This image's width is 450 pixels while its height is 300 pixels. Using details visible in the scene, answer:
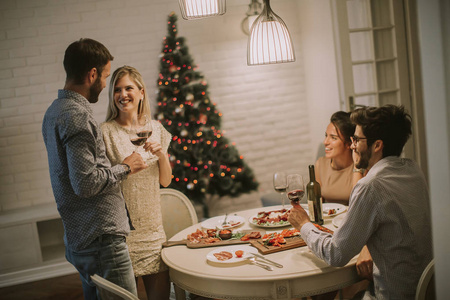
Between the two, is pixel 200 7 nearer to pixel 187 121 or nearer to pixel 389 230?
pixel 389 230

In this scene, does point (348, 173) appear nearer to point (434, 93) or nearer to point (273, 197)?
point (273, 197)

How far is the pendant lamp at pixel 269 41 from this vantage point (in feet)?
7.22

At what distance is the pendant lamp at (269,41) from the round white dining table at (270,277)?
1025mm

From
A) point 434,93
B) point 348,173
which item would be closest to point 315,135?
point 348,173

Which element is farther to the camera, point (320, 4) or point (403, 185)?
point (320, 4)

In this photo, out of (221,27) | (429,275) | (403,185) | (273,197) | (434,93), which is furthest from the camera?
(221,27)

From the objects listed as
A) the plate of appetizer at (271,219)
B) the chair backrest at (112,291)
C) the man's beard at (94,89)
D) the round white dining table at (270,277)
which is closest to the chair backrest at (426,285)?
the round white dining table at (270,277)

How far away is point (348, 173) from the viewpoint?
270cm

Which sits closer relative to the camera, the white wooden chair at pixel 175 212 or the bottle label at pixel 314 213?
the bottle label at pixel 314 213

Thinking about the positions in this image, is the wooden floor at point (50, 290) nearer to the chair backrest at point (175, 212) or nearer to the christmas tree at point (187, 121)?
the chair backrest at point (175, 212)

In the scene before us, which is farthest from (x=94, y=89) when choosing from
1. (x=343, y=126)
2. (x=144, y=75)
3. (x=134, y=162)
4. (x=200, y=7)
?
(x=144, y=75)

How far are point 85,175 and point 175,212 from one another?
1.16 meters

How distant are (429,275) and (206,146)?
307 cm

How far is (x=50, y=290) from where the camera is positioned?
3.71m
